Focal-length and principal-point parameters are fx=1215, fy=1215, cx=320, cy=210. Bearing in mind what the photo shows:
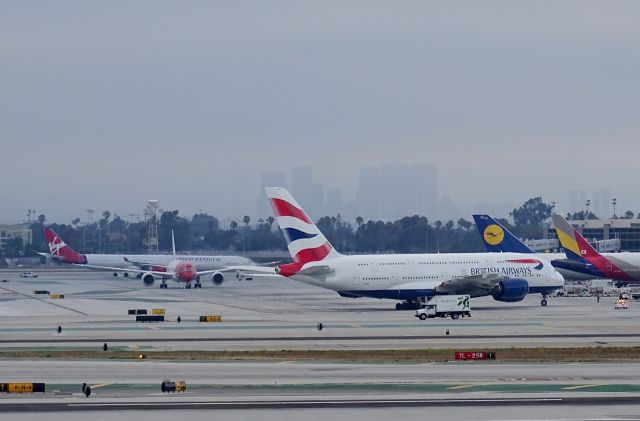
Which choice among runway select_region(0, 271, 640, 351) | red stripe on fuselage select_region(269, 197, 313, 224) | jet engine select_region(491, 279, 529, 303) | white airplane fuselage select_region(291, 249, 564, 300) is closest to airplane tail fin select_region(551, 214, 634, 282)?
runway select_region(0, 271, 640, 351)

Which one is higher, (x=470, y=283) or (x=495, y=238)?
(x=495, y=238)

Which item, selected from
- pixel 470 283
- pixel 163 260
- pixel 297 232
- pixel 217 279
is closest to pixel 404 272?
pixel 470 283

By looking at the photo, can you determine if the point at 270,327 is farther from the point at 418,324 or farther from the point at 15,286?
the point at 15,286

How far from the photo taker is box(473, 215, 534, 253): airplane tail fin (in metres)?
143

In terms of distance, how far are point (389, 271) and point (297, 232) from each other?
26.0 feet

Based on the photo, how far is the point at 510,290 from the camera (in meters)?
99.2

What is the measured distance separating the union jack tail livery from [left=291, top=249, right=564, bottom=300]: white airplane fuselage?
0.64m

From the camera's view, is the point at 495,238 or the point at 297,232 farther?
the point at 495,238

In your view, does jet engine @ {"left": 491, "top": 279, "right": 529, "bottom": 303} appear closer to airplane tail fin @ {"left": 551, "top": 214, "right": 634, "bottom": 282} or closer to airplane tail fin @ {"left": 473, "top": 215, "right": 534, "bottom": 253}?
airplane tail fin @ {"left": 551, "top": 214, "right": 634, "bottom": 282}

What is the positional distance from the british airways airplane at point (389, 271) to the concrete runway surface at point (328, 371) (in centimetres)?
226

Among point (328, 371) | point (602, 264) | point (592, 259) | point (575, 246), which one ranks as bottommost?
point (328, 371)

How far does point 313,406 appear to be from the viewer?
3853 cm

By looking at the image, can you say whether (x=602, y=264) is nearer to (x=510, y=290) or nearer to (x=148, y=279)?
(x=510, y=290)

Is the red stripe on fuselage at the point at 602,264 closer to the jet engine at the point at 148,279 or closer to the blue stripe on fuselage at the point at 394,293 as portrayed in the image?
the blue stripe on fuselage at the point at 394,293
